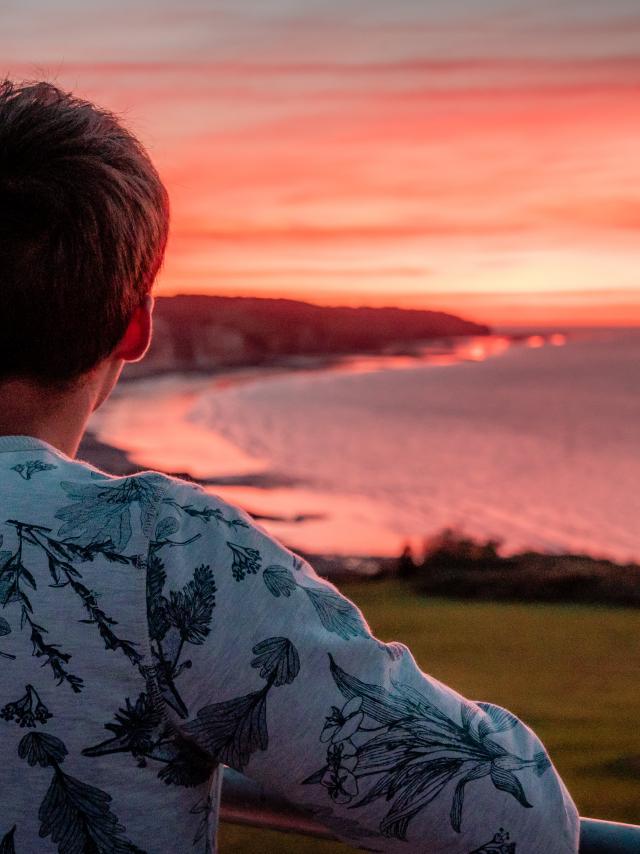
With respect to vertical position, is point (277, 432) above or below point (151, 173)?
below

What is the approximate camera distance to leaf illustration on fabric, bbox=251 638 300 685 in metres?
0.78

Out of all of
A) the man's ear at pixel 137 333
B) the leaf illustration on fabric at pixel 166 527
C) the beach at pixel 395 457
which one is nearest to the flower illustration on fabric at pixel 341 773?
the leaf illustration on fabric at pixel 166 527

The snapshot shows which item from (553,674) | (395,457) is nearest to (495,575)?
(553,674)

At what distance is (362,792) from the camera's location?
0.79m

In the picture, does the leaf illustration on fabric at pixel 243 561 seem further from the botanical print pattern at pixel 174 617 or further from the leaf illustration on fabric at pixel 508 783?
the leaf illustration on fabric at pixel 508 783

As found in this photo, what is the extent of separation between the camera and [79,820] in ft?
2.78

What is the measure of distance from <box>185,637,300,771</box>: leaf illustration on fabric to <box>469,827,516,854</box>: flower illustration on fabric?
20cm

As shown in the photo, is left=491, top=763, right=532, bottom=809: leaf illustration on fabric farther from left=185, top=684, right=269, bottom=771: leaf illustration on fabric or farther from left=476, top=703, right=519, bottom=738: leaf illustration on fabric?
left=185, top=684, right=269, bottom=771: leaf illustration on fabric

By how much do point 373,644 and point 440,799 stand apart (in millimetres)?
143

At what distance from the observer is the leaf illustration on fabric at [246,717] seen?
777 millimetres

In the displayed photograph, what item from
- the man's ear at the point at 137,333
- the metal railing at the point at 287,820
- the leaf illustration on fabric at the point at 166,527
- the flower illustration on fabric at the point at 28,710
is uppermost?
the man's ear at the point at 137,333

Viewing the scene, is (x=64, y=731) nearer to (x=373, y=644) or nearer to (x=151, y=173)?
(x=373, y=644)

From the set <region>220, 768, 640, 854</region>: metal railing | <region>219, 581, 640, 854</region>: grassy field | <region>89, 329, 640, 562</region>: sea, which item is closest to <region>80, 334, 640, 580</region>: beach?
<region>89, 329, 640, 562</region>: sea

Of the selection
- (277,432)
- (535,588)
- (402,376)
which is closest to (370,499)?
(535,588)
